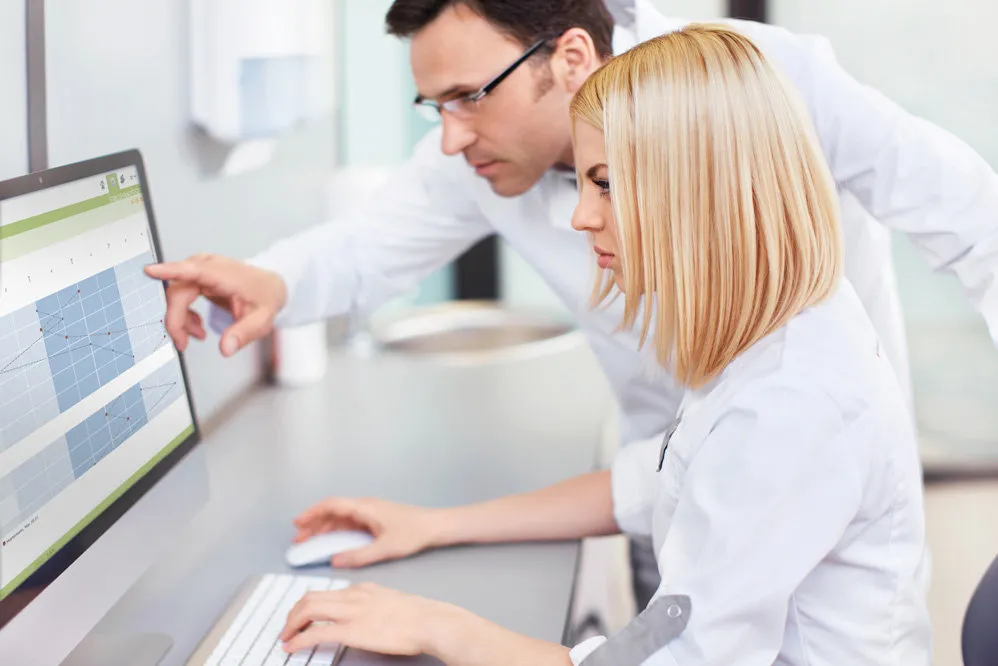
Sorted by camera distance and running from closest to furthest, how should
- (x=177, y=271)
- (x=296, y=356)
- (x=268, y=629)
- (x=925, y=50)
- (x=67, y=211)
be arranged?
(x=67, y=211) → (x=268, y=629) → (x=177, y=271) → (x=296, y=356) → (x=925, y=50)

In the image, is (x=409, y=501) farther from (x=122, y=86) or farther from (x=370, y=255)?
(x=122, y=86)

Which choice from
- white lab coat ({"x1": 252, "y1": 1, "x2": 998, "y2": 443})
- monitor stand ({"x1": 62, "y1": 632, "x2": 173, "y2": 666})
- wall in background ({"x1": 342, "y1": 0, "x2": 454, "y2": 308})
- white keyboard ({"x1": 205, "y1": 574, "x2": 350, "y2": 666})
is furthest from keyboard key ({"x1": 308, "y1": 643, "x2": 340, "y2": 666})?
wall in background ({"x1": 342, "y1": 0, "x2": 454, "y2": 308})

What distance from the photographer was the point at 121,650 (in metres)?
1.00

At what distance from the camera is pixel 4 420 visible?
2.57 feet

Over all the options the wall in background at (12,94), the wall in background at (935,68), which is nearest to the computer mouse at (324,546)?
the wall in background at (12,94)

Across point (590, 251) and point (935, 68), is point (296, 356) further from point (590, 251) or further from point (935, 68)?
point (935, 68)

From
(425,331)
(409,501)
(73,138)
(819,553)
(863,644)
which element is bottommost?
(425,331)

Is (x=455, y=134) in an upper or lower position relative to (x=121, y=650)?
upper

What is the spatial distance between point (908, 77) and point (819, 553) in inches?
104

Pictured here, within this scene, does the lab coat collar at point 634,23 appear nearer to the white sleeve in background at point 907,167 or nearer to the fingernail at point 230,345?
the white sleeve in background at point 907,167

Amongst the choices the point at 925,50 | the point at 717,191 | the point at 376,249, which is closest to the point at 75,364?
the point at 717,191

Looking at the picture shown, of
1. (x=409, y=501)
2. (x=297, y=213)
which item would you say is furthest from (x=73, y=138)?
(x=297, y=213)

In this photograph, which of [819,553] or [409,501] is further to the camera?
[409,501]

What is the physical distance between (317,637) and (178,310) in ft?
1.36
